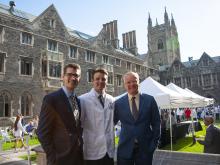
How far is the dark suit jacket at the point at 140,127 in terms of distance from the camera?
345cm

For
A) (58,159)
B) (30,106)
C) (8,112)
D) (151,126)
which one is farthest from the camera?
(30,106)

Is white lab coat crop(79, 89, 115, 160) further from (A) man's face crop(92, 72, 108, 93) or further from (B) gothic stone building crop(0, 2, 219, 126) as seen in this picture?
(B) gothic stone building crop(0, 2, 219, 126)

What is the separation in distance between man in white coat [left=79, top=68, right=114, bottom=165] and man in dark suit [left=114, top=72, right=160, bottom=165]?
0.16m

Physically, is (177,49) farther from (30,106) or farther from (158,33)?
(30,106)

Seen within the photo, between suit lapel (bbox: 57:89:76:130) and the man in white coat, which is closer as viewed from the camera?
suit lapel (bbox: 57:89:76:130)

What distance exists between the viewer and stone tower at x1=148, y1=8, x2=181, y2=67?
2435 inches

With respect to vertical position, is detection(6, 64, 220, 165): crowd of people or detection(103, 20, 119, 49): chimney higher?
detection(103, 20, 119, 49): chimney

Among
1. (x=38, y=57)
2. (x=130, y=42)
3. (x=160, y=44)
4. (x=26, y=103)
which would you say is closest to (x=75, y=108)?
(x=26, y=103)

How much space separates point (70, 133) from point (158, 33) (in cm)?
6367

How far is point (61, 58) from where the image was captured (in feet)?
83.3

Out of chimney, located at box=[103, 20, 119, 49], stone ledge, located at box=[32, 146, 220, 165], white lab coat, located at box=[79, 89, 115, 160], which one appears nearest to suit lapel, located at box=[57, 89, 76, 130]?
white lab coat, located at box=[79, 89, 115, 160]

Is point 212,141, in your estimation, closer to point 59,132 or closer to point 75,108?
point 75,108

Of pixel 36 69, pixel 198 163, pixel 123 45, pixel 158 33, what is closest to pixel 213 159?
pixel 198 163

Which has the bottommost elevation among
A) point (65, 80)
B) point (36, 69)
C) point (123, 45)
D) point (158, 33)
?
point (65, 80)
